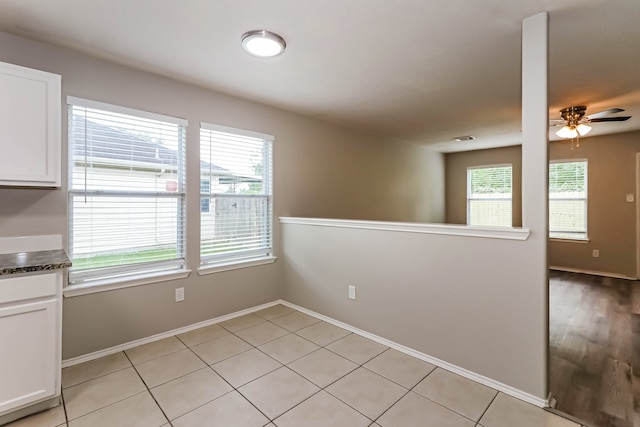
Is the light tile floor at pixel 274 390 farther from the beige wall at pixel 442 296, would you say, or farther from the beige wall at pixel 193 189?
the beige wall at pixel 193 189

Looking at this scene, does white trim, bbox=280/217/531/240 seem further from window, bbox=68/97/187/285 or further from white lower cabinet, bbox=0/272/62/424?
white lower cabinet, bbox=0/272/62/424

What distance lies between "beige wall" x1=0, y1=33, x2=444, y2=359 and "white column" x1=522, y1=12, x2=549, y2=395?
2.59 metres

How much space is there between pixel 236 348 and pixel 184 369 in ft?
1.49

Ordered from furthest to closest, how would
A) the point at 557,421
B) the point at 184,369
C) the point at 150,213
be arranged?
the point at 150,213
the point at 184,369
the point at 557,421

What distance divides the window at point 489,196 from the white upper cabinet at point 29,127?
23.5 feet

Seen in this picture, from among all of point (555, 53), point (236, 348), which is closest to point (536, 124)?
point (555, 53)

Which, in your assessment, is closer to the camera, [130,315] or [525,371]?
[525,371]

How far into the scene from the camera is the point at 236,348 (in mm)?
2695

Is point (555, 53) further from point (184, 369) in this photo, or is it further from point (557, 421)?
point (184, 369)

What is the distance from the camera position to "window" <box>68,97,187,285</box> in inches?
98.0

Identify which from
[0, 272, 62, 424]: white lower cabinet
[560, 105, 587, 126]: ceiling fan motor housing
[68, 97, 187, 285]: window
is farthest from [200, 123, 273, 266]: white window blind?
[560, 105, 587, 126]: ceiling fan motor housing

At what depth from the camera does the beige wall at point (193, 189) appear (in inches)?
91.7

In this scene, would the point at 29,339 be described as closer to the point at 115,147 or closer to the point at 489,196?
the point at 115,147

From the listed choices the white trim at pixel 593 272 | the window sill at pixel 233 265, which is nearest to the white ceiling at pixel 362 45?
the window sill at pixel 233 265
